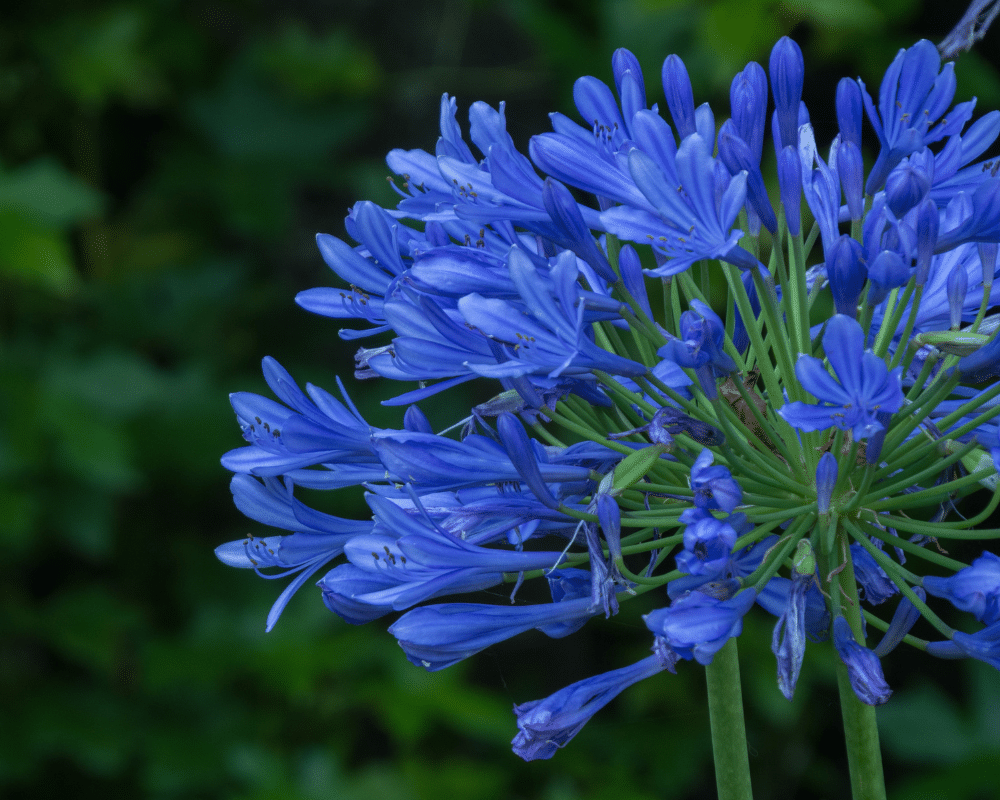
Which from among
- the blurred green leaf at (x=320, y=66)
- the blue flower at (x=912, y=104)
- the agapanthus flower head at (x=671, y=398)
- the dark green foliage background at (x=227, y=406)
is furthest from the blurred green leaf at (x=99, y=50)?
the blue flower at (x=912, y=104)

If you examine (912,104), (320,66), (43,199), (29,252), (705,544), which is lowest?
(705,544)

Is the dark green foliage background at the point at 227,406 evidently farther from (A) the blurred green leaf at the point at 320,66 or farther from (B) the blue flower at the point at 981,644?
(B) the blue flower at the point at 981,644

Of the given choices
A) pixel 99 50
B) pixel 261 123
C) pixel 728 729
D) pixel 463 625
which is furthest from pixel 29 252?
pixel 728 729

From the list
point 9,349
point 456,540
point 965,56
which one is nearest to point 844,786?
point 965,56

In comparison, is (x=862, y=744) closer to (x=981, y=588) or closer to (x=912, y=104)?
(x=981, y=588)

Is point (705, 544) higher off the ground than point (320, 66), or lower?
lower

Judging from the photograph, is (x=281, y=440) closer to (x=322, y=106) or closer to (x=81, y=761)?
(x=81, y=761)
